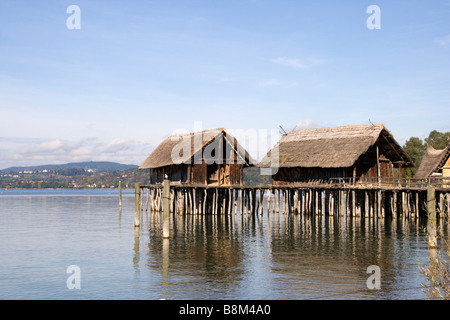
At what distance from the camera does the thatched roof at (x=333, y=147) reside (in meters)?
39.9

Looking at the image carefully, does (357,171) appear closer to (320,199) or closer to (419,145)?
(320,199)

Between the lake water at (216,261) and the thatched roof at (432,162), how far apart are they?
23.0 feet

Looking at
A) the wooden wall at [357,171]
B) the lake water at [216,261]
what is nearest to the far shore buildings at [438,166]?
the wooden wall at [357,171]

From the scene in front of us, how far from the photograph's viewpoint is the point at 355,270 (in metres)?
19.2

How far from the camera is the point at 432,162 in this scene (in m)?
43.3

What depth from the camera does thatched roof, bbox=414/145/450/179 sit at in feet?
134

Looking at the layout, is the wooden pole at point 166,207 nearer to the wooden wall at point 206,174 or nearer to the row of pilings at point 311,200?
the row of pilings at point 311,200

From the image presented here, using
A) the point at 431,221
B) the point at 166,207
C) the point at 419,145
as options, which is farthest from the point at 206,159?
the point at 419,145

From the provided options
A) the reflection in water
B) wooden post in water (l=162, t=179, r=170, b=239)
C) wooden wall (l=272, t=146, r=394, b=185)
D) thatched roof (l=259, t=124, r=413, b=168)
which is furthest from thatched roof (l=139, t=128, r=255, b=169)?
wooden post in water (l=162, t=179, r=170, b=239)

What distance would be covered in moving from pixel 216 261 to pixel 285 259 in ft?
9.78

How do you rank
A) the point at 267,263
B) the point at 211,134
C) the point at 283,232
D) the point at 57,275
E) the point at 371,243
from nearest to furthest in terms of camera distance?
the point at 57,275, the point at 267,263, the point at 371,243, the point at 283,232, the point at 211,134
